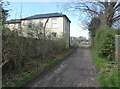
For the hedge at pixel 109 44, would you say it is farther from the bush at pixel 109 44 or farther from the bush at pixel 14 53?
the bush at pixel 14 53

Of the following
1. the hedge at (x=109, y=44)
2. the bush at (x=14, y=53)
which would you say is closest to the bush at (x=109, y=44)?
the hedge at (x=109, y=44)

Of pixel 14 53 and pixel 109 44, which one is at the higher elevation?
pixel 109 44

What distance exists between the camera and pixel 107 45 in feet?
51.1

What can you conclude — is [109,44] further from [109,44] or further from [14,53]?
[14,53]

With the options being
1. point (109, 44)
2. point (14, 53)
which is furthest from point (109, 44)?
point (14, 53)

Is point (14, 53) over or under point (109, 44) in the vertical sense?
under

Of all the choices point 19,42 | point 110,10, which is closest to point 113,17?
point 110,10

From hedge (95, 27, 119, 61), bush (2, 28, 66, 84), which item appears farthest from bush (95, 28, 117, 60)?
bush (2, 28, 66, 84)

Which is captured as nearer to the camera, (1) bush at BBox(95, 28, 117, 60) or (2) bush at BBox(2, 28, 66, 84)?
(2) bush at BBox(2, 28, 66, 84)

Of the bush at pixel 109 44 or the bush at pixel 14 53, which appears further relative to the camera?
the bush at pixel 109 44

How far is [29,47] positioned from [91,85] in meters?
5.37

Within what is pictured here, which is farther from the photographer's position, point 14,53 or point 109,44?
point 109,44

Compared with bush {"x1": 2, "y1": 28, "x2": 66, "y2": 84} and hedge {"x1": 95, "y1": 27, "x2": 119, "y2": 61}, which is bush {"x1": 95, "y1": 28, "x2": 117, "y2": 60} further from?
bush {"x1": 2, "y1": 28, "x2": 66, "y2": 84}

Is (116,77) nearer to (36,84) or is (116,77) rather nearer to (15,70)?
(36,84)
